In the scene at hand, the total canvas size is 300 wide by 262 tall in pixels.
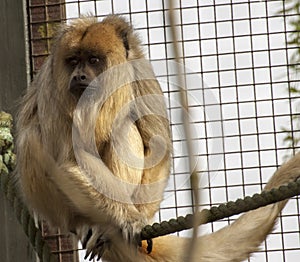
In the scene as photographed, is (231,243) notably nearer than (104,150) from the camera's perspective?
Yes

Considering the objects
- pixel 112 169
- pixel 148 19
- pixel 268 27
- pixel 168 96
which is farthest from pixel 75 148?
pixel 268 27

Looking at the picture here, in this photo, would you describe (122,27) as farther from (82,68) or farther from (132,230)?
(132,230)

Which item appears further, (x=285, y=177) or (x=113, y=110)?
(x=113, y=110)

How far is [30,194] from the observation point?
4.39m

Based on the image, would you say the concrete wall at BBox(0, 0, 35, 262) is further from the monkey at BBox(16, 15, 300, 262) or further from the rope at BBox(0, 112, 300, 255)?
the rope at BBox(0, 112, 300, 255)

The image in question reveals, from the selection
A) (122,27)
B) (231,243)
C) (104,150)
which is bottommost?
(231,243)

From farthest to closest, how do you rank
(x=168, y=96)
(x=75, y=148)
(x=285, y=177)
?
(x=168, y=96), (x=75, y=148), (x=285, y=177)

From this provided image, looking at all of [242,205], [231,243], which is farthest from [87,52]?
[242,205]

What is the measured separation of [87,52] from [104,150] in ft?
1.70

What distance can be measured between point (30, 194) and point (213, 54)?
1.58 metres

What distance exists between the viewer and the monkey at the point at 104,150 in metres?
4.04

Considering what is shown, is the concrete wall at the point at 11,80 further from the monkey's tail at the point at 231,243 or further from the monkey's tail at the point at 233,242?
the monkey's tail at the point at 233,242

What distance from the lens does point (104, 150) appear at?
14.0 feet

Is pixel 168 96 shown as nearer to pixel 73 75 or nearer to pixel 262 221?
pixel 73 75
